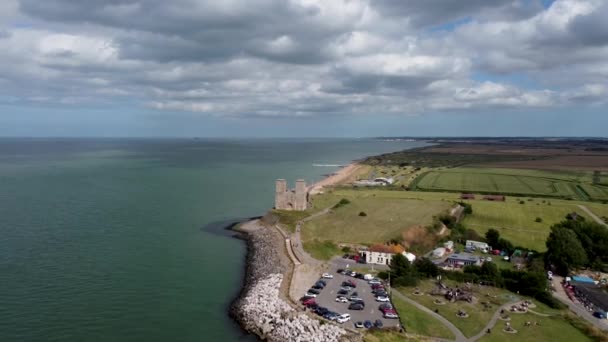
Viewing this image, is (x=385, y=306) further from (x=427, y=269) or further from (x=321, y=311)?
(x=427, y=269)

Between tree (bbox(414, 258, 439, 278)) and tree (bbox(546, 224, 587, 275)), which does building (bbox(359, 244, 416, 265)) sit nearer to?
tree (bbox(414, 258, 439, 278))

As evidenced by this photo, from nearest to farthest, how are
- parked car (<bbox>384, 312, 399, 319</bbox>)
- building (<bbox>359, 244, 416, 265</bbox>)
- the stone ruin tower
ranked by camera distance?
1. parked car (<bbox>384, 312, 399, 319</bbox>)
2. building (<bbox>359, 244, 416, 265</bbox>)
3. the stone ruin tower

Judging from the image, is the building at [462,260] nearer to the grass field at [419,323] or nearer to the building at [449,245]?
the building at [449,245]

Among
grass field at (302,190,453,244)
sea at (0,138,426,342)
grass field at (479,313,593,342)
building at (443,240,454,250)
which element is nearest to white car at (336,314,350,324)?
sea at (0,138,426,342)

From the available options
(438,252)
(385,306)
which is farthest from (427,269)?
(438,252)

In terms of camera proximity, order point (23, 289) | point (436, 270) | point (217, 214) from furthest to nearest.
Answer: point (217, 214) < point (436, 270) < point (23, 289)

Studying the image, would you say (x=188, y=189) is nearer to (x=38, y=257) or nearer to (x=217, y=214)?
(x=217, y=214)

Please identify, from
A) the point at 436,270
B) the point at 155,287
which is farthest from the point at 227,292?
the point at 436,270
